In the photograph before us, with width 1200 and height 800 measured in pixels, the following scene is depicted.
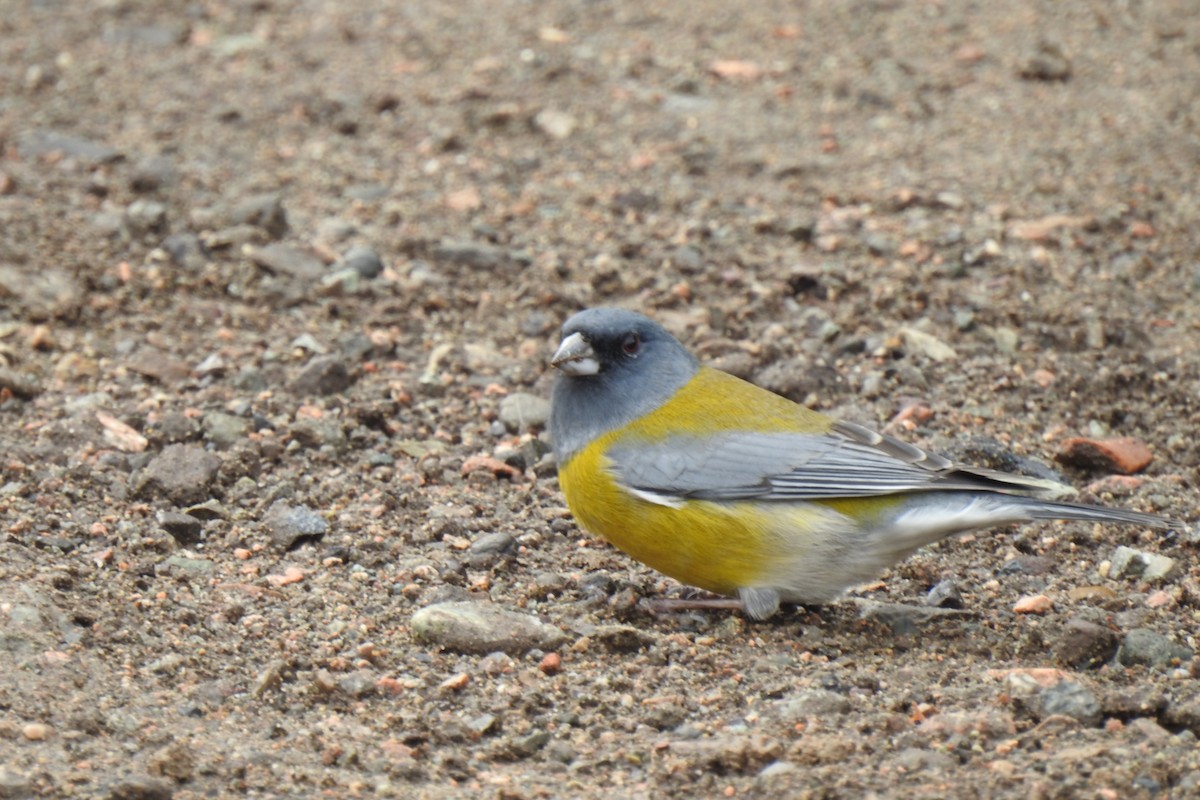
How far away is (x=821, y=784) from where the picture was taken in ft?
12.5

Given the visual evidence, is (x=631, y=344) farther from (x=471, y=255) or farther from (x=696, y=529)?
(x=471, y=255)

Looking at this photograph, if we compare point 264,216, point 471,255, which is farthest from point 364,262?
point 264,216

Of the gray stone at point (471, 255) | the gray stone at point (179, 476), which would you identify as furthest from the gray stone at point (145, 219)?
the gray stone at point (179, 476)

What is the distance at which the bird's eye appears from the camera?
545 cm

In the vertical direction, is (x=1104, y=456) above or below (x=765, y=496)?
below

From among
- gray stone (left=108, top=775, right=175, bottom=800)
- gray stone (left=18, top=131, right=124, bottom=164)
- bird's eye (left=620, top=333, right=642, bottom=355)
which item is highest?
bird's eye (left=620, top=333, right=642, bottom=355)

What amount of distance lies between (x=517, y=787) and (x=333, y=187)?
16.0ft

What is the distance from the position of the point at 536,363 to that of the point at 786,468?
6.32ft

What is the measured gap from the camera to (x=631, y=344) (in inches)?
215

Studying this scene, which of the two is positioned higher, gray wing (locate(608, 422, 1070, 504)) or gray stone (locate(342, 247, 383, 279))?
gray wing (locate(608, 422, 1070, 504))

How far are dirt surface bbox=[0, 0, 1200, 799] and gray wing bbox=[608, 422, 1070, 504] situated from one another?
41 centimetres

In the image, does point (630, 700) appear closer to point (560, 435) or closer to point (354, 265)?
point (560, 435)

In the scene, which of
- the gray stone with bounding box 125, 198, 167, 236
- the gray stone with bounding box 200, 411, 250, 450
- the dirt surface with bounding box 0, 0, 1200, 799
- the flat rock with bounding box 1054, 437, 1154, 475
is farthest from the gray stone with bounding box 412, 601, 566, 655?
the gray stone with bounding box 125, 198, 167, 236

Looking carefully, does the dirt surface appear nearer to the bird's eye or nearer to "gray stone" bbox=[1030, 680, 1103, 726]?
"gray stone" bbox=[1030, 680, 1103, 726]
